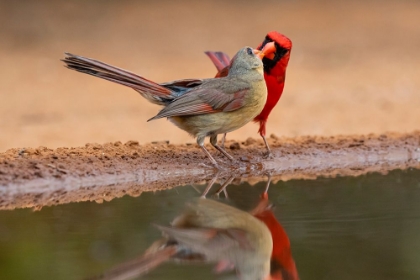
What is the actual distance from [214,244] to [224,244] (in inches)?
2.6

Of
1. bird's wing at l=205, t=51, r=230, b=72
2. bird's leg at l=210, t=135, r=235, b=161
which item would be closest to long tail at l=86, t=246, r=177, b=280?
bird's leg at l=210, t=135, r=235, b=161

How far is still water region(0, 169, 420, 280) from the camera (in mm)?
4297

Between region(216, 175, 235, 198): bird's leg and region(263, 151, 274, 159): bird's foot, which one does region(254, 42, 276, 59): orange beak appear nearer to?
region(263, 151, 274, 159): bird's foot

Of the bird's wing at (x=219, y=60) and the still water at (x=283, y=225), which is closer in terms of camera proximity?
the still water at (x=283, y=225)

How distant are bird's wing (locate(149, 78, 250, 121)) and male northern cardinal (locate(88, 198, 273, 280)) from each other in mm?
1179

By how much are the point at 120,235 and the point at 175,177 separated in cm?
176

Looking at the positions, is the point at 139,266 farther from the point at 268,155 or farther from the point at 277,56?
the point at 277,56

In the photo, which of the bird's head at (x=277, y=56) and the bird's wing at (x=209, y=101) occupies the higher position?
the bird's head at (x=277, y=56)

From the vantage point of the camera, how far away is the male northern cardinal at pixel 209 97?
6.45 metres

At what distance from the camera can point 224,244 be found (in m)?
4.73

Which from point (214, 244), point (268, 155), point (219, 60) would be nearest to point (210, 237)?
point (214, 244)

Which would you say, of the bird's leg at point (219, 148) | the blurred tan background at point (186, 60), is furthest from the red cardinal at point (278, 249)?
the blurred tan background at point (186, 60)

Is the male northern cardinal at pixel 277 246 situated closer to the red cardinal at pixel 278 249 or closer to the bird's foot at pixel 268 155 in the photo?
the red cardinal at pixel 278 249

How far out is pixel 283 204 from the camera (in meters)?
5.66
